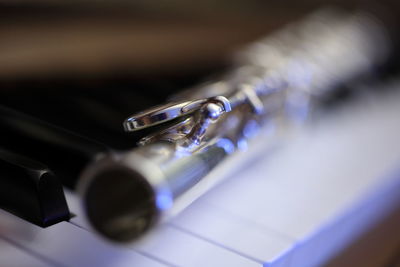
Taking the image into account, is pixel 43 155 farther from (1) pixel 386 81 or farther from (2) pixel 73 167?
(1) pixel 386 81

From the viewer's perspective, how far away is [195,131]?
1.15 ft

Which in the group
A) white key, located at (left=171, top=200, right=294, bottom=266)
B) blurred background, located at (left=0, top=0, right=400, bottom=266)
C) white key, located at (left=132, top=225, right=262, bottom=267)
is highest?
blurred background, located at (left=0, top=0, right=400, bottom=266)

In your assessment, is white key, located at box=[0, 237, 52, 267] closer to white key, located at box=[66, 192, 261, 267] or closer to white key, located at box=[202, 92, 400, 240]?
white key, located at box=[66, 192, 261, 267]

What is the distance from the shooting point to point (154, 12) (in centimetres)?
84

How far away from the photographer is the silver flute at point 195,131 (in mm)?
310

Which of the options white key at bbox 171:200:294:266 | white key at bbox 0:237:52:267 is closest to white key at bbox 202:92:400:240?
white key at bbox 171:200:294:266

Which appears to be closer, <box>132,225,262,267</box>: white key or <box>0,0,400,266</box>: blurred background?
<box>132,225,262,267</box>: white key

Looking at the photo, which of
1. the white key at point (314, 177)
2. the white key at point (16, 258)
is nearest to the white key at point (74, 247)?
the white key at point (16, 258)

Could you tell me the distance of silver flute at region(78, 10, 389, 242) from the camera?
310 millimetres

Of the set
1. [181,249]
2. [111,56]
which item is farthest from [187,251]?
[111,56]

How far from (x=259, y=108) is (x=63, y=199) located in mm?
177

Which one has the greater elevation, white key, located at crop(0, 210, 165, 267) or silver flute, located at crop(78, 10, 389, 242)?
silver flute, located at crop(78, 10, 389, 242)

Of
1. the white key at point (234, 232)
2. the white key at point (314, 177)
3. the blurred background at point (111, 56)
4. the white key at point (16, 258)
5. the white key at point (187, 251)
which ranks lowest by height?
the white key at point (16, 258)

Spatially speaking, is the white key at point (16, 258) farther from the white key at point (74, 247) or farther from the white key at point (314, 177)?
the white key at point (314, 177)
